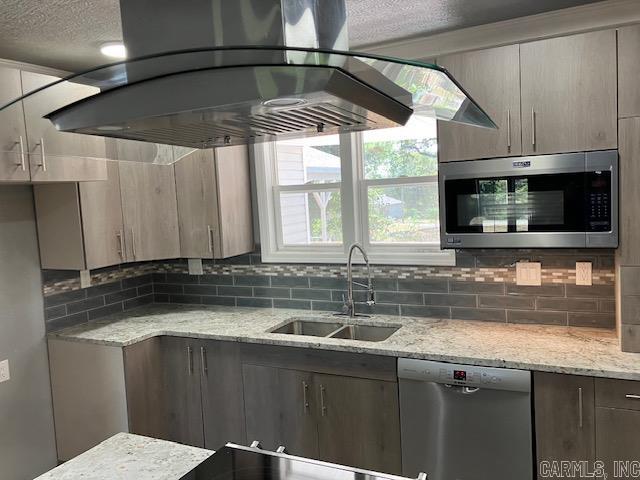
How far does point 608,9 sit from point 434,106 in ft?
6.60

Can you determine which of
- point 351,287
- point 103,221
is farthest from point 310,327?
point 103,221

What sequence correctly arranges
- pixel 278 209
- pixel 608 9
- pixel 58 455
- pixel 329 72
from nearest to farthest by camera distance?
→ pixel 329 72 → pixel 608 9 → pixel 58 455 → pixel 278 209

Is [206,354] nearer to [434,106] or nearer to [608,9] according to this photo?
[434,106]

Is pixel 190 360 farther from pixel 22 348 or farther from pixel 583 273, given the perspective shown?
Result: pixel 583 273

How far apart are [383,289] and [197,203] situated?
133cm

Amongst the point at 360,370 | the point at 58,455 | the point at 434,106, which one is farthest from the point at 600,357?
the point at 58,455

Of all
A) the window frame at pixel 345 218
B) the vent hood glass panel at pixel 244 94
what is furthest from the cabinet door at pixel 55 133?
the window frame at pixel 345 218

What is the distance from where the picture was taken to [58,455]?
3.32m

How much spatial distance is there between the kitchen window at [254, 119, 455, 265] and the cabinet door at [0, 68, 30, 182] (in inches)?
57.7

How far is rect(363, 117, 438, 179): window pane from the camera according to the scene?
3.15 metres

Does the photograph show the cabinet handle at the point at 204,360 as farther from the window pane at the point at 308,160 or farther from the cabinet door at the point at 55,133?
the cabinet door at the point at 55,133

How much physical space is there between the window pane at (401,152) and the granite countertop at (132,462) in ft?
7.01

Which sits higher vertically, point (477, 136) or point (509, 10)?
point (509, 10)

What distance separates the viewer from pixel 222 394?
307 cm
